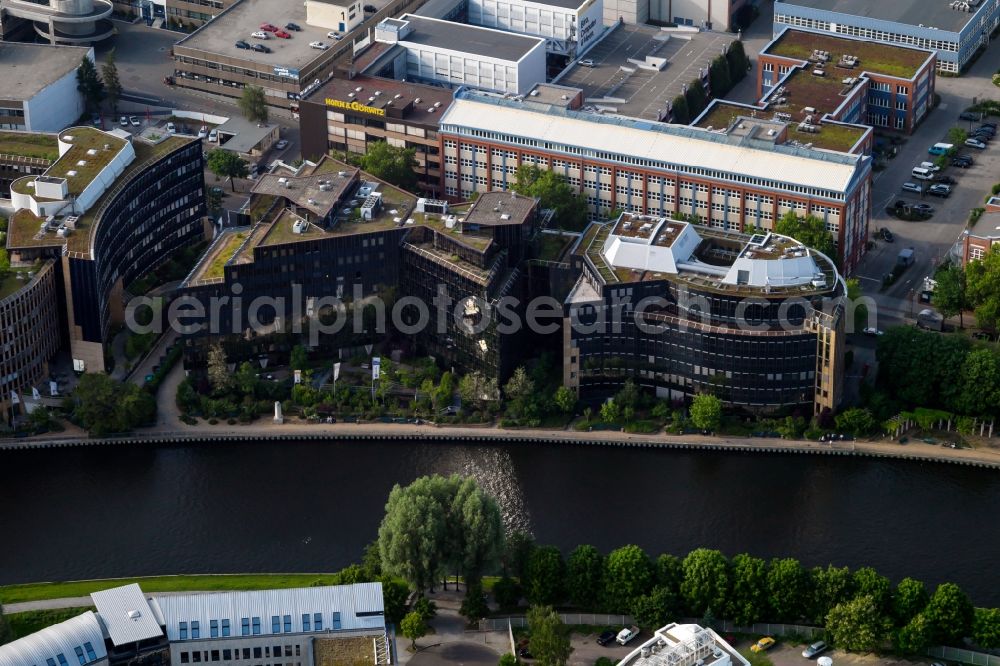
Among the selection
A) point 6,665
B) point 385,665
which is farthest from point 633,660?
point 6,665

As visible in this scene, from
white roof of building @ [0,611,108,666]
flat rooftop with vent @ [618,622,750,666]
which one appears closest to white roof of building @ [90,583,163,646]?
white roof of building @ [0,611,108,666]

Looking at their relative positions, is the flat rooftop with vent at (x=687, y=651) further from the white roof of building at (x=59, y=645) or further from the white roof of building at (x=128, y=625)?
the white roof of building at (x=59, y=645)

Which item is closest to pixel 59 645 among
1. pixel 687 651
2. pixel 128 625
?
pixel 128 625

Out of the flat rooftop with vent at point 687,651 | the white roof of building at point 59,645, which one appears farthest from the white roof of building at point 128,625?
the flat rooftop with vent at point 687,651

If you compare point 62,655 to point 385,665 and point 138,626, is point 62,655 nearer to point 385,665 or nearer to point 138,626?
point 138,626

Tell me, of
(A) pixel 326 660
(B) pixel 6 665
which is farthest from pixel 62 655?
(A) pixel 326 660
